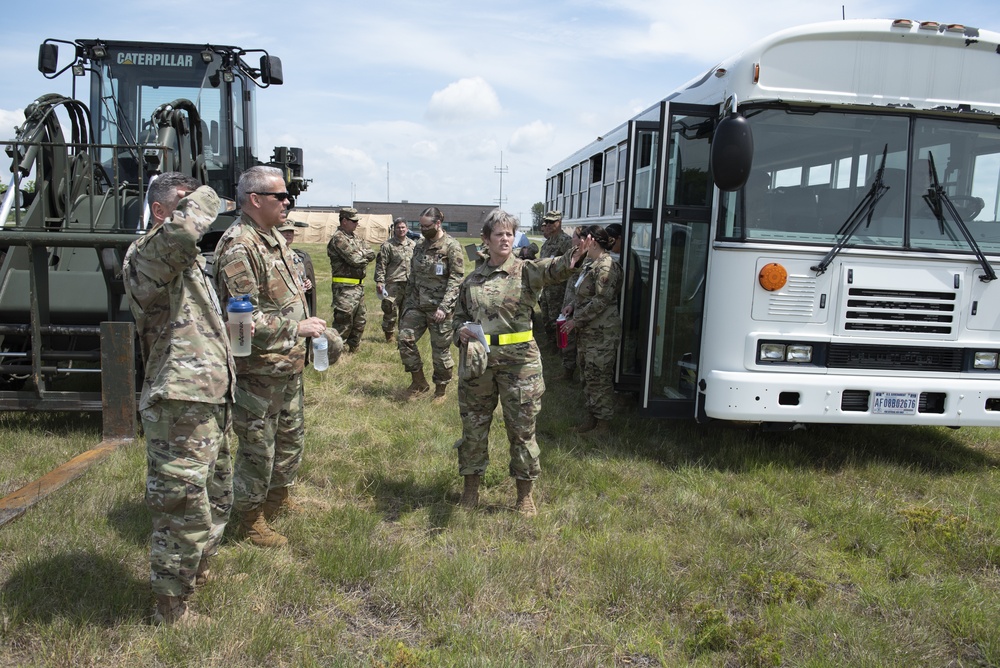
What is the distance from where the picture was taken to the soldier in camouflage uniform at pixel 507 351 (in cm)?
454

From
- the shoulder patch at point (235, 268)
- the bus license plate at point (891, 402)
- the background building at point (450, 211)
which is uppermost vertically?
the background building at point (450, 211)

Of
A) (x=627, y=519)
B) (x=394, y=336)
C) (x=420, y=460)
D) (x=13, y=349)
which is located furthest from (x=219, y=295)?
(x=394, y=336)

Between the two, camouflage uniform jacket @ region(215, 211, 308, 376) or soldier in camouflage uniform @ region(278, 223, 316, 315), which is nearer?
camouflage uniform jacket @ region(215, 211, 308, 376)

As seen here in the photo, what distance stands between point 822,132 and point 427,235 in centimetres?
400

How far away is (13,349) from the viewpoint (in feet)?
20.7

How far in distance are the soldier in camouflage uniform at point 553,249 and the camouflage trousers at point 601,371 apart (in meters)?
2.26

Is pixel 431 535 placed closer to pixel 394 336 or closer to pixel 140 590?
pixel 140 590

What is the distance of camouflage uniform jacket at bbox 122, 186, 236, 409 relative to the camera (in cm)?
298

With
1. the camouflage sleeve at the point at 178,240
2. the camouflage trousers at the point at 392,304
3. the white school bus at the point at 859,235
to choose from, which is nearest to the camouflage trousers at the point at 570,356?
the camouflage trousers at the point at 392,304

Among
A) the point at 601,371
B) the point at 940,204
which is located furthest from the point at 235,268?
the point at 940,204

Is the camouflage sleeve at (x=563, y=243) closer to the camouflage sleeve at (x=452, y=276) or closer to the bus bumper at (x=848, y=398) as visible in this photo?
the camouflage sleeve at (x=452, y=276)

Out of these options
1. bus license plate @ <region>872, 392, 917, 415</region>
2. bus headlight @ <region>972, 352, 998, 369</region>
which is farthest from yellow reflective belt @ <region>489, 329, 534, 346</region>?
bus headlight @ <region>972, 352, 998, 369</region>

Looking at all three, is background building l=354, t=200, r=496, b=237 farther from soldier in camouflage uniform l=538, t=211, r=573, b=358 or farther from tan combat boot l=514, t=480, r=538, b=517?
tan combat boot l=514, t=480, r=538, b=517

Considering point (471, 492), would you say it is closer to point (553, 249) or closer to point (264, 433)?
point (264, 433)
